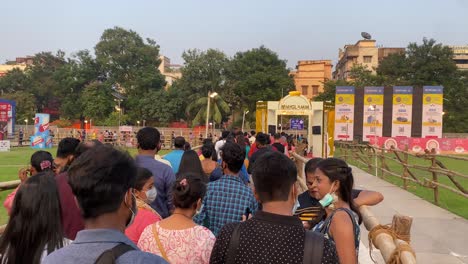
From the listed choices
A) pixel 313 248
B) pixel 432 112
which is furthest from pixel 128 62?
pixel 313 248

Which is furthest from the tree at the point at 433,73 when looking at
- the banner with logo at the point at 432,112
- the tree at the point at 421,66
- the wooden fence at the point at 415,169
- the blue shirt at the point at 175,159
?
the blue shirt at the point at 175,159

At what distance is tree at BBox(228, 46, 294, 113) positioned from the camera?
5419 cm

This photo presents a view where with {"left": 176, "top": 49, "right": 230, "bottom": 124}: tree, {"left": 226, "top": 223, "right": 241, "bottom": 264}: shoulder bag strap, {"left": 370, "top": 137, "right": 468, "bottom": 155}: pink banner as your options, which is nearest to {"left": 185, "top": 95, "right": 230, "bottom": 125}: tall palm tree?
{"left": 176, "top": 49, "right": 230, "bottom": 124}: tree

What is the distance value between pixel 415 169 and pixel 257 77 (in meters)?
34.3

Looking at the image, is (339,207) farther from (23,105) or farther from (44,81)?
(44,81)

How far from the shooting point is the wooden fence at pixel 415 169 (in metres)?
11.4

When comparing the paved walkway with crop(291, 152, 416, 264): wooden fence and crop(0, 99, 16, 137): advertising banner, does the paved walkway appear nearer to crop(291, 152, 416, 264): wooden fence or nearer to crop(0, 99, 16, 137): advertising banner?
crop(291, 152, 416, 264): wooden fence

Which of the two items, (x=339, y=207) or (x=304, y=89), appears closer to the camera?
(x=339, y=207)

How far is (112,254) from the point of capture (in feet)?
5.25

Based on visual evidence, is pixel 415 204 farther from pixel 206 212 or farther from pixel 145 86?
pixel 145 86

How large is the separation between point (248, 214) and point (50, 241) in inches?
67.5

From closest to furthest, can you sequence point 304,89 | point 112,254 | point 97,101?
point 112,254 < point 97,101 < point 304,89

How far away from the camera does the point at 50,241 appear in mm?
2402

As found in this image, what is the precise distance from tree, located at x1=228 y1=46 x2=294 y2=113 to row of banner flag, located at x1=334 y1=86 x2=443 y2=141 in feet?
44.8
